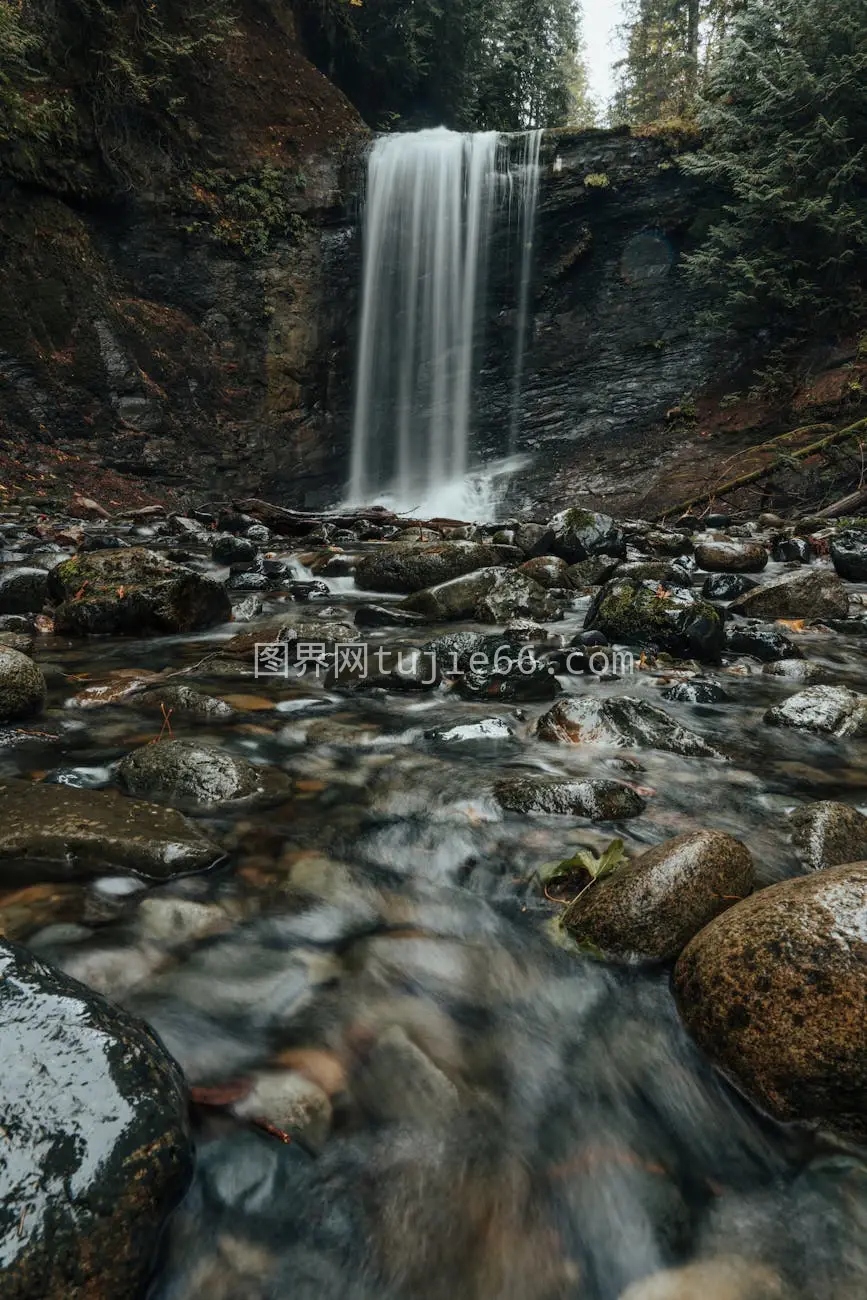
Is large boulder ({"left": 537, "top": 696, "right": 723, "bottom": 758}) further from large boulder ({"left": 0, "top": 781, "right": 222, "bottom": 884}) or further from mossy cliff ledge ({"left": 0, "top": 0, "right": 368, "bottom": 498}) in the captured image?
mossy cliff ledge ({"left": 0, "top": 0, "right": 368, "bottom": 498})

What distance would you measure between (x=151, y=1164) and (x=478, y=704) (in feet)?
10.6

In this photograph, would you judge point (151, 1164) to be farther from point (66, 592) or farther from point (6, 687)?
point (66, 592)

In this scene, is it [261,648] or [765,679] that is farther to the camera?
[261,648]

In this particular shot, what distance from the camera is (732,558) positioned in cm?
840

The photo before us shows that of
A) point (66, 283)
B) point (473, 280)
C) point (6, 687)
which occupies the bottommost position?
point (6, 687)

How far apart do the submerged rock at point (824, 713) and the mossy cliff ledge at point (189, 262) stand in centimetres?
1487

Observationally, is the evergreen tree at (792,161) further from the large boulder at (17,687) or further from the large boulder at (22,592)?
the large boulder at (17,687)

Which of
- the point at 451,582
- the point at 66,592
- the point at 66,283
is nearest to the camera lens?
the point at 66,592

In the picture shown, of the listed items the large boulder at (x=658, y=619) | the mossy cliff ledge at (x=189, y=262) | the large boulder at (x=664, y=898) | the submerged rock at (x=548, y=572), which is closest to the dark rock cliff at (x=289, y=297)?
Answer: the mossy cliff ledge at (x=189, y=262)

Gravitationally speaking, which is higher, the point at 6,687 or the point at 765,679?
the point at 6,687

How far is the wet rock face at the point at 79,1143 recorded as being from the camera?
103 centimetres

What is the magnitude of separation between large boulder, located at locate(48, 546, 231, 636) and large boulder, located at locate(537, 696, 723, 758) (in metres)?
3.56

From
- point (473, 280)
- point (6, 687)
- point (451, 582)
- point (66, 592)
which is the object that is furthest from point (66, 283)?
point (6, 687)

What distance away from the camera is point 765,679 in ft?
15.7
